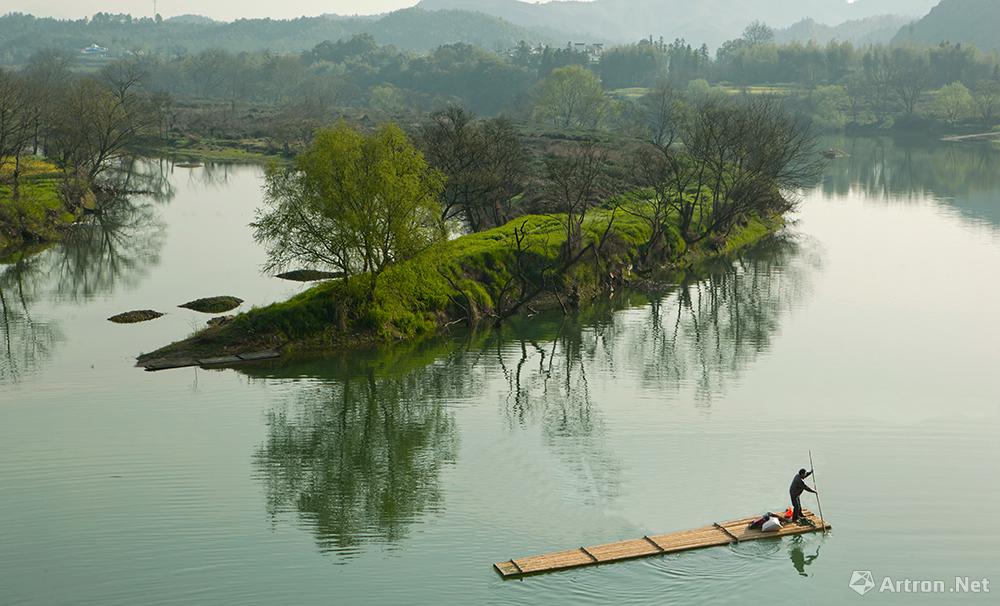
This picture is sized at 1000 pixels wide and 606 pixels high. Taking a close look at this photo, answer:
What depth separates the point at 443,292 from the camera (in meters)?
57.4

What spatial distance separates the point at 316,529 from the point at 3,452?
13.0 meters

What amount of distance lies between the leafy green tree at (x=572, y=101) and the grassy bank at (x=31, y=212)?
86.0 metres

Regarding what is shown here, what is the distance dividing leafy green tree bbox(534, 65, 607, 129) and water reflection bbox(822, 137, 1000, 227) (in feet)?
118

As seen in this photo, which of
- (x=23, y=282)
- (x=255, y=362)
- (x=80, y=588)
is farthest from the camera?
(x=23, y=282)

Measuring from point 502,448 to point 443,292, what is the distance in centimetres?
1925

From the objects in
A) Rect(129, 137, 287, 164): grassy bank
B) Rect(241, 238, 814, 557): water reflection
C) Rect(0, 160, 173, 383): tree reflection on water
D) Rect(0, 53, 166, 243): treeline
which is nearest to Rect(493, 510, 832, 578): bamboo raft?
Rect(241, 238, 814, 557): water reflection

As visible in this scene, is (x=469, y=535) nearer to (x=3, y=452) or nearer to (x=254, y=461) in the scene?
(x=254, y=461)

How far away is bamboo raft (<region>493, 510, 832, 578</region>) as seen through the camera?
28703mm

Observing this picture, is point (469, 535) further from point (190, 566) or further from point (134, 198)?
point (134, 198)

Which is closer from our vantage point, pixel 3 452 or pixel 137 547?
→ pixel 137 547

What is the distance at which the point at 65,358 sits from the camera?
5025 centimetres

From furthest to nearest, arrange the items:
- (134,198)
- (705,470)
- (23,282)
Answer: (134,198) < (23,282) < (705,470)

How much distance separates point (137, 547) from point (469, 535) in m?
9.33

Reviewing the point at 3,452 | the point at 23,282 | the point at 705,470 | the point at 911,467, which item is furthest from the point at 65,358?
the point at 911,467
